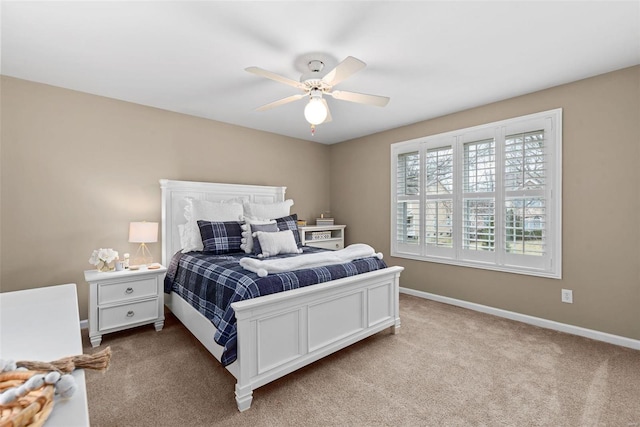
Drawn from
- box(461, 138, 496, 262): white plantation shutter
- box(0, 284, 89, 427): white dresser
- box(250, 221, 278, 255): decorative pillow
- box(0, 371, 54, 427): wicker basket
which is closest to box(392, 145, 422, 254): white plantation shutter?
box(461, 138, 496, 262): white plantation shutter

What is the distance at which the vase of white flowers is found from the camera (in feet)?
9.13

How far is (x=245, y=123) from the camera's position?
13.5ft

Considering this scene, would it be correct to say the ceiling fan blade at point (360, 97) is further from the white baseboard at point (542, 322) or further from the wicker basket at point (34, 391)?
the white baseboard at point (542, 322)

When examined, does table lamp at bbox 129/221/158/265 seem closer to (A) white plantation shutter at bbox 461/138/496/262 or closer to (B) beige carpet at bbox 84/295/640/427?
(B) beige carpet at bbox 84/295/640/427

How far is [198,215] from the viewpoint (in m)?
3.34

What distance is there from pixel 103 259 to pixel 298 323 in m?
2.01

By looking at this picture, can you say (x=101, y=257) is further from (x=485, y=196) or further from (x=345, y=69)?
(x=485, y=196)

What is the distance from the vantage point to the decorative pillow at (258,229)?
3080 mm

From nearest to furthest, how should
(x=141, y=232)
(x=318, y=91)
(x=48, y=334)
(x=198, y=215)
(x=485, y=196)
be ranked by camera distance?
(x=48, y=334), (x=318, y=91), (x=141, y=232), (x=198, y=215), (x=485, y=196)

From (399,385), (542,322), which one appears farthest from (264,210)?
(542,322)

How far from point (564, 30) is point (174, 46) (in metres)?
2.76

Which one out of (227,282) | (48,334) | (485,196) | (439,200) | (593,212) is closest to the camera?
(48,334)

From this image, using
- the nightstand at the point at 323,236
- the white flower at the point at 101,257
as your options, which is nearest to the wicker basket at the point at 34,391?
the white flower at the point at 101,257

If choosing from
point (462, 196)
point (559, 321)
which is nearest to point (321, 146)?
point (462, 196)
